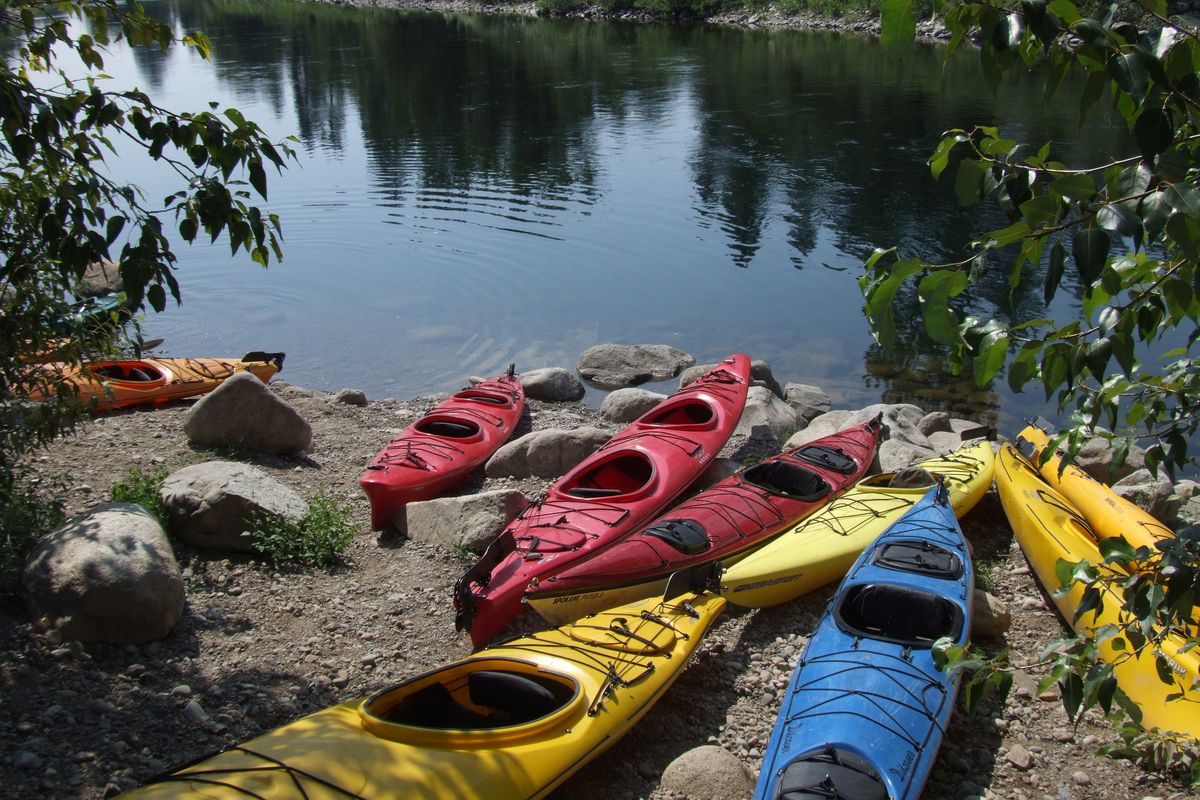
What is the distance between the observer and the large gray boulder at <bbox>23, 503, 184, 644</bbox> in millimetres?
4875

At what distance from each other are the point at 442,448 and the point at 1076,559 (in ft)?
15.7

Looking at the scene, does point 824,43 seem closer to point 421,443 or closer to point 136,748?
point 421,443

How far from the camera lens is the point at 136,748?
4.32 m

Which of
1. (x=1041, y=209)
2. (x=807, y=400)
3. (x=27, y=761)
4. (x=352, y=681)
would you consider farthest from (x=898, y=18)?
(x=807, y=400)

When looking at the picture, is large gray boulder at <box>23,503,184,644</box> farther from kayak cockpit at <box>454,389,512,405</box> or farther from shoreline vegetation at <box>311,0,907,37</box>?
shoreline vegetation at <box>311,0,907,37</box>

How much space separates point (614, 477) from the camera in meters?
7.64

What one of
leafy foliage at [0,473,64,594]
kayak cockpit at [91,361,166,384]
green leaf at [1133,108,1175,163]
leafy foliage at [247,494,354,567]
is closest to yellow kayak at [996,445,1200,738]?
green leaf at [1133,108,1175,163]

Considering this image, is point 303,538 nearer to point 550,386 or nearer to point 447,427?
point 447,427

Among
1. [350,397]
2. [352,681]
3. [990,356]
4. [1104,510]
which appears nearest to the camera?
[990,356]

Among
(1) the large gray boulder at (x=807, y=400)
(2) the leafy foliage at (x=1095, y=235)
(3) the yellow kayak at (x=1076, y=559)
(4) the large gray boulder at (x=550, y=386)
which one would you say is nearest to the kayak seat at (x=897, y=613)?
(3) the yellow kayak at (x=1076, y=559)

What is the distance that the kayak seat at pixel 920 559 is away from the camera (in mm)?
5602

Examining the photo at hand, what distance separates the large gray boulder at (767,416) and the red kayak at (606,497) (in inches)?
23.4

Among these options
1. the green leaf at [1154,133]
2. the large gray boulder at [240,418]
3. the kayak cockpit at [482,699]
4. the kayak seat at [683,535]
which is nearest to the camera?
the green leaf at [1154,133]

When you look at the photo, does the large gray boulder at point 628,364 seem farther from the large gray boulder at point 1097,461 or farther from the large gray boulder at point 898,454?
the large gray boulder at point 1097,461
